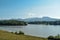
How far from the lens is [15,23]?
84.1 metres

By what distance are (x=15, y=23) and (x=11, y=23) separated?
8.09ft

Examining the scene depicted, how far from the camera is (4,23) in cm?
8338

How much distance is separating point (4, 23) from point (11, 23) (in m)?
4.22

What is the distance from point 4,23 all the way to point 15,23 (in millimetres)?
6563

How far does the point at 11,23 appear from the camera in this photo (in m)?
83.2
